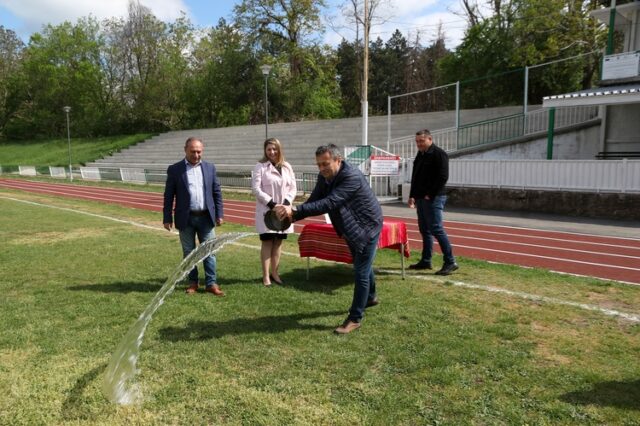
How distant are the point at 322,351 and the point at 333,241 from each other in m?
2.27

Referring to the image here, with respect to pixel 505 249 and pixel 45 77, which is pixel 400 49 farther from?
pixel 505 249

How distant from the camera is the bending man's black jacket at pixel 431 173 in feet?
21.6

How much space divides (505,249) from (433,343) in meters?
5.54

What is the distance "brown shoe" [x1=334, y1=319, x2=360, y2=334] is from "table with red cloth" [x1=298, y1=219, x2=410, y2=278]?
1483mm

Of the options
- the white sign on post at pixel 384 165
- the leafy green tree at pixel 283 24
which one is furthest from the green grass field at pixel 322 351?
the leafy green tree at pixel 283 24

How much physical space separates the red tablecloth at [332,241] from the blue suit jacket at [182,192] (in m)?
1.32

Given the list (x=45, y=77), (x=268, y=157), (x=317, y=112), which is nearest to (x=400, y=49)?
(x=317, y=112)

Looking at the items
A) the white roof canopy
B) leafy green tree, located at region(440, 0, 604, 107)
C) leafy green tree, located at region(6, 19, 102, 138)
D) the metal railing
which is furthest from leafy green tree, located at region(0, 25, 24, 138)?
the white roof canopy

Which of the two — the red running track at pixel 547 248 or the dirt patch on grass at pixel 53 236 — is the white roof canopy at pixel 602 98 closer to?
the red running track at pixel 547 248

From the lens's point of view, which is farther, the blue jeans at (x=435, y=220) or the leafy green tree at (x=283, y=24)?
the leafy green tree at (x=283, y=24)

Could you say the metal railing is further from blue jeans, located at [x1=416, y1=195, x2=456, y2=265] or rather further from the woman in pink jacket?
the woman in pink jacket

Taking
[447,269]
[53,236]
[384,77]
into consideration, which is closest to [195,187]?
[447,269]

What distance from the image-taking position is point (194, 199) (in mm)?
5711

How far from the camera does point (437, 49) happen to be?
55438 mm
